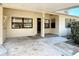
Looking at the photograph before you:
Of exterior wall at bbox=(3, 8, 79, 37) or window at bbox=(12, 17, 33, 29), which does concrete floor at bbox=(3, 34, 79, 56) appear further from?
window at bbox=(12, 17, 33, 29)

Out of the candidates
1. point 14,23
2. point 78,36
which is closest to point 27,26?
point 14,23

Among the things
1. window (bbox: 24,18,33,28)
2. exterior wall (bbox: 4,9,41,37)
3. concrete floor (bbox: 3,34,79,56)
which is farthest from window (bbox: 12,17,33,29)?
concrete floor (bbox: 3,34,79,56)

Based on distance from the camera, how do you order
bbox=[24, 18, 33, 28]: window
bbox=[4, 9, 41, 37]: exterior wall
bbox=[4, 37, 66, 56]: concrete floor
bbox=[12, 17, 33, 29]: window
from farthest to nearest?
bbox=[24, 18, 33, 28]: window
bbox=[12, 17, 33, 29]: window
bbox=[4, 9, 41, 37]: exterior wall
bbox=[4, 37, 66, 56]: concrete floor

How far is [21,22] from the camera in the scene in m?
12.4

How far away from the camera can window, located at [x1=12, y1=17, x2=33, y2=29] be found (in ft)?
39.0

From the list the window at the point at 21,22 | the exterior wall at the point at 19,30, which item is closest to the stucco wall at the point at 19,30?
the exterior wall at the point at 19,30

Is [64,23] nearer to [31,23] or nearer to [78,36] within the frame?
[31,23]

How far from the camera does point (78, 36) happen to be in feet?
26.3

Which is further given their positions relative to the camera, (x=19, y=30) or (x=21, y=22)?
(x=21, y=22)

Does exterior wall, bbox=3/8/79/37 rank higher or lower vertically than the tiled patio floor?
higher

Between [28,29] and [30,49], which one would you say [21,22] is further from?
[30,49]

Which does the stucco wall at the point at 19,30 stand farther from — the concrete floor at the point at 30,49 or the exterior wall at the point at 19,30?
the concrete floor at the point at 30,49

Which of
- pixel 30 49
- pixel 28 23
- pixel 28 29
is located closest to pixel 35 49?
pixel 30 49

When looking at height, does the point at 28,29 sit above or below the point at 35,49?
above
